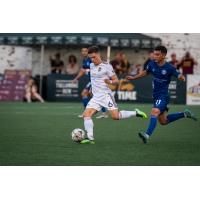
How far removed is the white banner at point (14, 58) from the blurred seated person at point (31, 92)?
5.36ft

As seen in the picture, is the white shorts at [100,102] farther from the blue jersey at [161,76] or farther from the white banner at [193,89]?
the white banner at [193,89]

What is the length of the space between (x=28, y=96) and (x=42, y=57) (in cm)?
329

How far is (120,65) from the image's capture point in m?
28.2

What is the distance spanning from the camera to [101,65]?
11.7m

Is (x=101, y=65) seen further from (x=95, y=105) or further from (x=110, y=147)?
(x=110, y=147)

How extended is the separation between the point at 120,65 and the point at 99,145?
17.4 m

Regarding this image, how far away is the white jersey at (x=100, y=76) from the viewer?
1172 cm

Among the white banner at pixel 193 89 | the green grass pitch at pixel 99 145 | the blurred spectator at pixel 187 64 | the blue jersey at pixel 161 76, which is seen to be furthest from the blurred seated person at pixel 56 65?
the blue jersey at pixel 161 76

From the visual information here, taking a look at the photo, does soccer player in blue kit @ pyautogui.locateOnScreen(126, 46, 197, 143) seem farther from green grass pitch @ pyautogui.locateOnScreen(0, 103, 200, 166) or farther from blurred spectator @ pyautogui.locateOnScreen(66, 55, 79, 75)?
blurred spectator @ pyautogui.locateOnScreen(66, 55, 79, 75)

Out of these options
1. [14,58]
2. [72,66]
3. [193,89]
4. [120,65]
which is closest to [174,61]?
[193,89]

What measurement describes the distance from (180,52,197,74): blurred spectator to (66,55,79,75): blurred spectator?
491 cm

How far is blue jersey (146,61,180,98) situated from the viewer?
37.7ft
